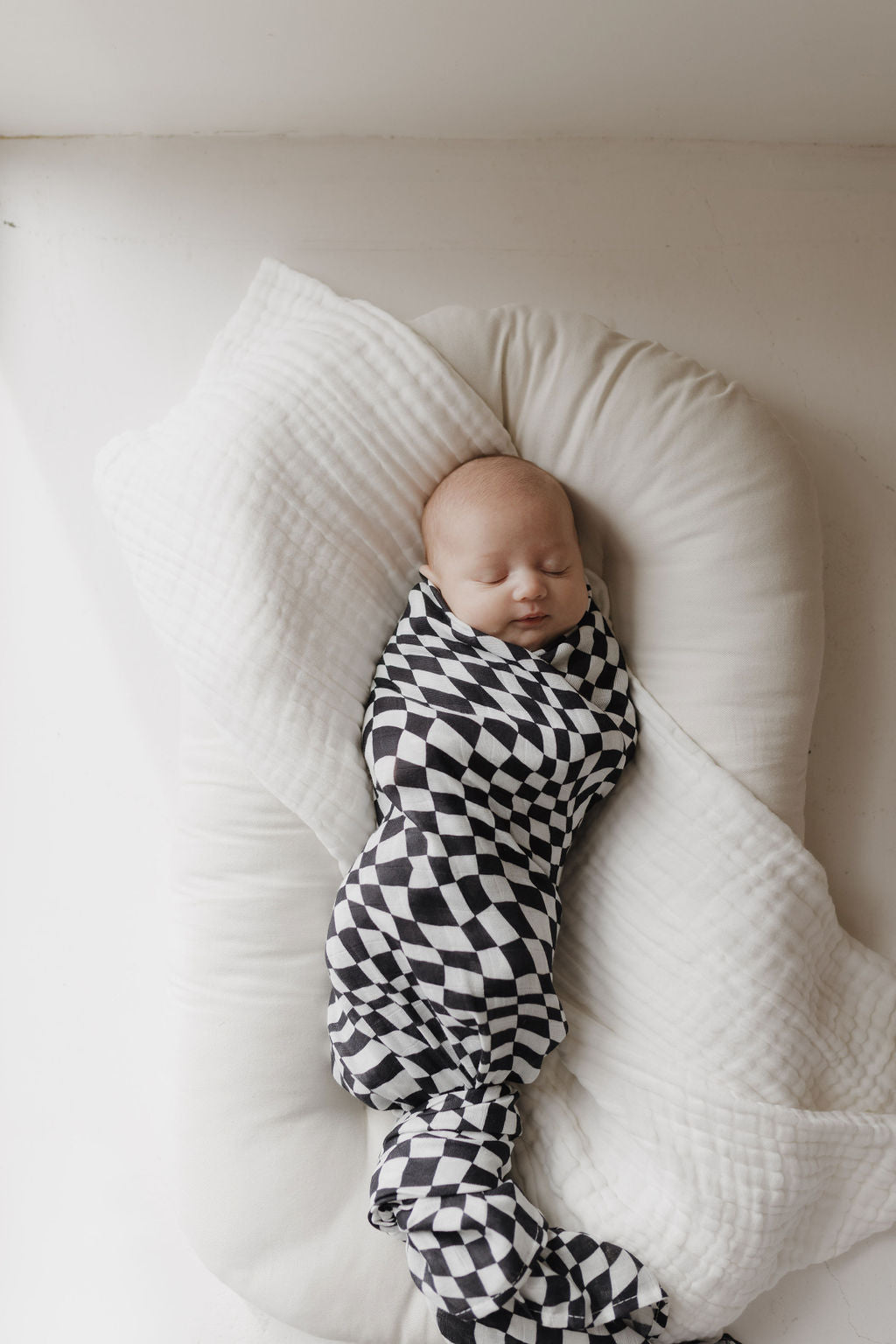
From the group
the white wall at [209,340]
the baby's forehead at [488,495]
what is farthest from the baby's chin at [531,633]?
the white wall at [209,340]

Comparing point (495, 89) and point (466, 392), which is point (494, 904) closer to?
point (466, 392)

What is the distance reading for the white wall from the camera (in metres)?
1.35

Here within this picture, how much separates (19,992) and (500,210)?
1.32 m

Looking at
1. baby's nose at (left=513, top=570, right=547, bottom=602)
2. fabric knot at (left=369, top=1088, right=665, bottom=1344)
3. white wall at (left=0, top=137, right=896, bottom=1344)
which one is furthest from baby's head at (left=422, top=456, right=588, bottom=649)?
fabric knot at (left=369, top=1088, right=665, bottom=1344)

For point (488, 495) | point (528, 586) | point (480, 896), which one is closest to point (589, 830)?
point (480, 896)

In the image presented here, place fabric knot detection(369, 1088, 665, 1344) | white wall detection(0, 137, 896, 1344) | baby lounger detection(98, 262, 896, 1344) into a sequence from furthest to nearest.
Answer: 1. white wall detection(0, 137, 896, 1344)
2. baby lounger detection(98, 262, 896, 1344)
3. fabric knot detection(369, 1088, 665, 1344)

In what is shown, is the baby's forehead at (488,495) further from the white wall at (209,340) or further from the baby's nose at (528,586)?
the white wall at (209,340)

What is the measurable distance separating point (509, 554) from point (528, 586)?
5 centimetres

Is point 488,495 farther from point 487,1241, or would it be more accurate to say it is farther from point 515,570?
point 487,1241

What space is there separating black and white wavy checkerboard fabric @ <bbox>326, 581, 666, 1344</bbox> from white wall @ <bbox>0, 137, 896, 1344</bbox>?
0.40 metres

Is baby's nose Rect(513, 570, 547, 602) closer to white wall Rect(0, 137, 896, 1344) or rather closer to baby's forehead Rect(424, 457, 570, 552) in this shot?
baby's forehead Rect(424, 457, 570, 552)

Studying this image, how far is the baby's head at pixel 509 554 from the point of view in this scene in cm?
116

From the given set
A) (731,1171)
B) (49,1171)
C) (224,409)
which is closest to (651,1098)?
(731,1171)

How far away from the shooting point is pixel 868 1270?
1.23 m
